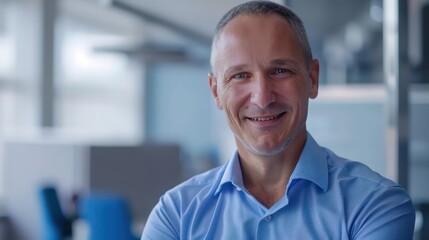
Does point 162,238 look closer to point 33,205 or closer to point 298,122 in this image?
point 298,122

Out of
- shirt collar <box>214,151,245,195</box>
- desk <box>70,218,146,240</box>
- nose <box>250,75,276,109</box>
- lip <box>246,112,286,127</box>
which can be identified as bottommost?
desk <box>70,218,146,240</box>

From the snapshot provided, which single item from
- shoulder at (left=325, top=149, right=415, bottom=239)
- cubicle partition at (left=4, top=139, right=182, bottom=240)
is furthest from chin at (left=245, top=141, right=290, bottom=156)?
cubicle partition at (left=4, top=139, right=182, bottom=240)

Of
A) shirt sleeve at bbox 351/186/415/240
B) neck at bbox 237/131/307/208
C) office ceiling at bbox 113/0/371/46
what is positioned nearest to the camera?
shirt sleeve at bbox 351/186/415/240

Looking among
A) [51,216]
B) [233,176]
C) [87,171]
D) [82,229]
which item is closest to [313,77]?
[233,176]

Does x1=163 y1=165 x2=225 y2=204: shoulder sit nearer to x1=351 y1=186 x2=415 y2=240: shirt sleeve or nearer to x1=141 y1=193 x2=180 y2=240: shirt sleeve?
x1=141 y1=193 x2=180 y2=240: shirt sleeve

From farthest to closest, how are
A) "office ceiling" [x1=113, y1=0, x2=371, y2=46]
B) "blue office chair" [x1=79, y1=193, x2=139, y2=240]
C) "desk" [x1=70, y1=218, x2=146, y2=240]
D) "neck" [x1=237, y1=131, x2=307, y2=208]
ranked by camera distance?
1. "desk" [x1=70, y1=218, x2=146, y2=240]
2. "blue office chair" [x1=79, y1=193, x2=139, y2=240]
3. "office ceiling" [x1=113, y1=0, x2=371, y2=46]
4. "neck" [x1=237, y1=131, x2=307, y2=208]

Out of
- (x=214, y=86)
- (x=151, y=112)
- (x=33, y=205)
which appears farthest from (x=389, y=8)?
(x=151, y=112)

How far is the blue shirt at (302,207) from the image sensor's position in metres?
1.22

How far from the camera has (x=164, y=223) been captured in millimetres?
1329

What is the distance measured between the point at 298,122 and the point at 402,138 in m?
1.65

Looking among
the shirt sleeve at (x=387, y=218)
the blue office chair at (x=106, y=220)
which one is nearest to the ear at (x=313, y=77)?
the shirt sleeve at (x=387, y=218)

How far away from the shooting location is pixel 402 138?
282 centimetres

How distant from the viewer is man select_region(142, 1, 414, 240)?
1.23m

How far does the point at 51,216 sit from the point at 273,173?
196 inches
